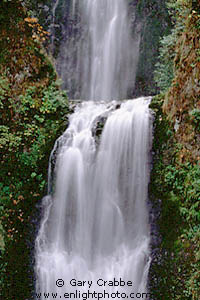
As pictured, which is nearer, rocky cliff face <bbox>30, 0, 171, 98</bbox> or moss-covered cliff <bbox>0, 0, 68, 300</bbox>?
moss-covered cliff <bbox>0, 0, 68, 300</bbox>

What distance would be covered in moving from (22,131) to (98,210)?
2867 millimetres

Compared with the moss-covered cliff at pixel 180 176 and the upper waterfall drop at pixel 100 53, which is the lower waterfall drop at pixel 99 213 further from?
the upper waterfall drop at pixel 100 53

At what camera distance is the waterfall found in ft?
22.1

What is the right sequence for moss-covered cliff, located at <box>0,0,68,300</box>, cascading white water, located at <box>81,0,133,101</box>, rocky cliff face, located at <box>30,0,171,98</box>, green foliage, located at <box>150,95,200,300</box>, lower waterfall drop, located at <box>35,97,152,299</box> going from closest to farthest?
green foliage, located at <box>150,95,200,300</box>, lower waterfall drop, located at <box>35,97,152,299</box>, moss-covered cliff, located at <box>0,0,68,300</box>, rocky cliff face, located at <box>30,0,171,98</box>, cascading white water, located at <box>81,0,133,101</box>

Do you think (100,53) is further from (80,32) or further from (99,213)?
(99,213)

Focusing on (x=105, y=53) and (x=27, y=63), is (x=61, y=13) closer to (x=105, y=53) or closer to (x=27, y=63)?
(x=105, y=53)

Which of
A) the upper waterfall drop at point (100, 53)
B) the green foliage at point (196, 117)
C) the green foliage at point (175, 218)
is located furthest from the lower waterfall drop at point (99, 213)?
the upper waterfall drop at point (100, 53)

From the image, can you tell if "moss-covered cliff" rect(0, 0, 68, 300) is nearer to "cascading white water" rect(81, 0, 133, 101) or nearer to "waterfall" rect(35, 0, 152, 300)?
"waterfall" rect(35, 0, 152, 300)

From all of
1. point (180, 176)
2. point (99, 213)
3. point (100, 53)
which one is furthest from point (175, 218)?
point (100, 53)

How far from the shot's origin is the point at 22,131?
8.40 m

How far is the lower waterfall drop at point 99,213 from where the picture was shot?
6730 mm

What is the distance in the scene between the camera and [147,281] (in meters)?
6.39

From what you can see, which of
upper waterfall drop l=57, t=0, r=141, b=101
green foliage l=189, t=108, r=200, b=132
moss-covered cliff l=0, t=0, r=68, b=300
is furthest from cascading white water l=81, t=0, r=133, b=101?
green foliage l=189, t=108, r=200, b=132

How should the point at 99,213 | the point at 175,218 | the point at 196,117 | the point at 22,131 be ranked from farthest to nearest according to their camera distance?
the point at 22,131, the point at 99,213, the point at 196,117, the point at 175,218
